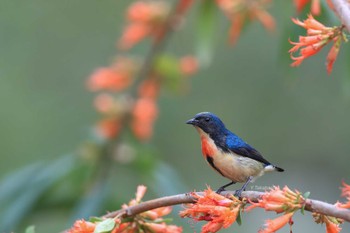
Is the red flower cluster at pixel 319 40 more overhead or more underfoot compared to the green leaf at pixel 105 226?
more overhead

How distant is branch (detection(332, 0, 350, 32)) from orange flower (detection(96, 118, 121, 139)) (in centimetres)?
326

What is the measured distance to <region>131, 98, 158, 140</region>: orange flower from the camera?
602 cm

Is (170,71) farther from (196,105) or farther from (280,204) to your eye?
(196,105)

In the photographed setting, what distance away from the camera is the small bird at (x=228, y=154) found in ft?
11.6

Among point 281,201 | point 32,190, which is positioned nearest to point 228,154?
point 281,201

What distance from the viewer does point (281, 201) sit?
8.62 feet

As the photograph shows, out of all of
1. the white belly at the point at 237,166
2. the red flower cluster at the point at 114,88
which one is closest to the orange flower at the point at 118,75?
the red flower cluster at the point at 114,88

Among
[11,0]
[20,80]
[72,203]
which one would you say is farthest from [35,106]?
[72,203]

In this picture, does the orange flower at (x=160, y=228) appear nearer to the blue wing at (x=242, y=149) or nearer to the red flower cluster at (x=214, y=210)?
the red flower cluster at (x=214, y=210)

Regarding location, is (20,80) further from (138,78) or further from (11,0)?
(138,78)

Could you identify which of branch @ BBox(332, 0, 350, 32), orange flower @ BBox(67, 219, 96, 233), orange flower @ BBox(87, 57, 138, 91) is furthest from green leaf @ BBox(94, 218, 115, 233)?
orange flower @ BBox(87, 57, 138, 91)

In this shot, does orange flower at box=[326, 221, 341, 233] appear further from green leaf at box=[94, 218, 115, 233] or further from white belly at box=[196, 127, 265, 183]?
white belly at box=[196, 127, 265, 183]

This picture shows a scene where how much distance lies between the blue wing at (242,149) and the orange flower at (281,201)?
2.99 ft

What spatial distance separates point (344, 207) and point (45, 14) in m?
11.1
